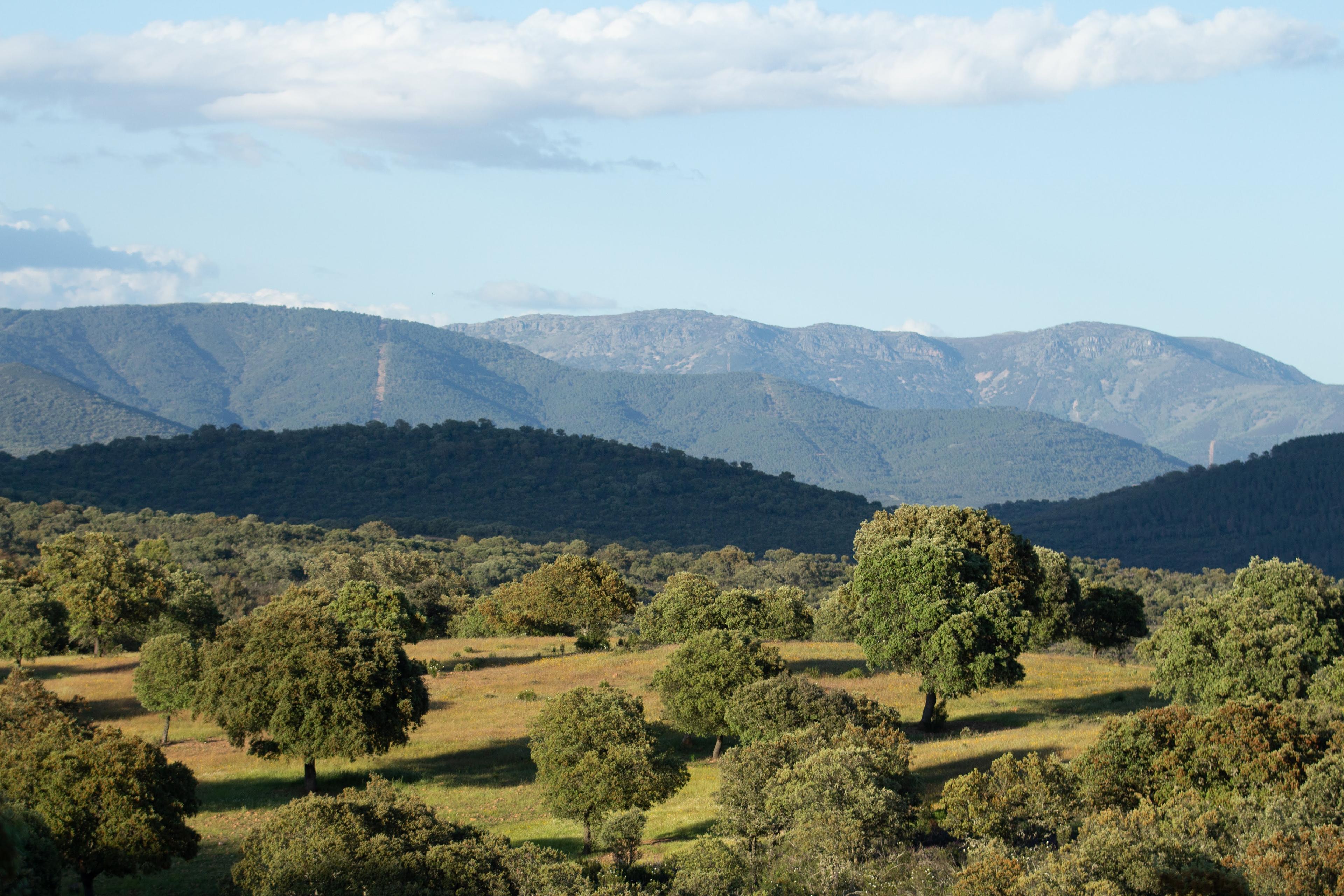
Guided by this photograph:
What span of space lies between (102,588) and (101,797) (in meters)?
31.8

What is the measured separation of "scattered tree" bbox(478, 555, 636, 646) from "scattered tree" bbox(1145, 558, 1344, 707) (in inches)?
1111

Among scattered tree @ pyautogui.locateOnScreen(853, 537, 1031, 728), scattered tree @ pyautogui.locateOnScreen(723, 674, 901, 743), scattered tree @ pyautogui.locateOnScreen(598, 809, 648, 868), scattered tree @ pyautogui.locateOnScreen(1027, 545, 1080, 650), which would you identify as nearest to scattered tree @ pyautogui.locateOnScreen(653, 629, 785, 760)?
scattered tree @ pyautogui.locateOnScreen(723, 674, 901, 743)

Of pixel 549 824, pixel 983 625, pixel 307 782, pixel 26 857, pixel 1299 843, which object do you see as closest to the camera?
pixel 26 857

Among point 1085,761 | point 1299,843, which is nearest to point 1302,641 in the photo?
point 1085,761

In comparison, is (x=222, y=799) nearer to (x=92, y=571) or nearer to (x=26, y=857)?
(x=26, y=857)

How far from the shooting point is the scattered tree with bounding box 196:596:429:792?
3522cm

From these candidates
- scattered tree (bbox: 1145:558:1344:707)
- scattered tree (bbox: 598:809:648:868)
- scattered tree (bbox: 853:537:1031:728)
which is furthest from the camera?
scattered tree (bbox: 853:537:1031:728)

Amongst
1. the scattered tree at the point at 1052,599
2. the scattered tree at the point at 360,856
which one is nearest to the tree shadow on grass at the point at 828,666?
the scattered tree at the point at 1052,599

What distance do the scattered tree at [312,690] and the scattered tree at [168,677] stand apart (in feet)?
12.7

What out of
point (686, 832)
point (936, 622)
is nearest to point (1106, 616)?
point (936, 622)

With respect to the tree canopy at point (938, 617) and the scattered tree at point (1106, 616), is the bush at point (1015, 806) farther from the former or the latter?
the scattered tree at point (1106, 616)

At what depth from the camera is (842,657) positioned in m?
57.0

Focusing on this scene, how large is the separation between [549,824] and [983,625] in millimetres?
16677

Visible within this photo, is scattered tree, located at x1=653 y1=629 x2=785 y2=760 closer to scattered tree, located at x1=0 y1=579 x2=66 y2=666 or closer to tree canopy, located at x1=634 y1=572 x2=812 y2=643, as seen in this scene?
tree canopy, located at x1=634 y1=572 x2=812 y2=643
